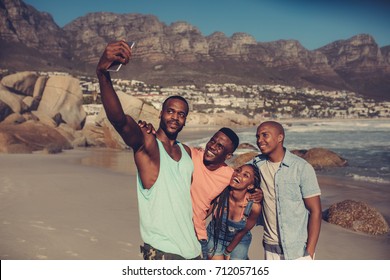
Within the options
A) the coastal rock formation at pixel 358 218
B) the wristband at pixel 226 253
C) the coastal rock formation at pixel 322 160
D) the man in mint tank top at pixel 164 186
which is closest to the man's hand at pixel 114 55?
the man in mint tank top at pixel 164 186

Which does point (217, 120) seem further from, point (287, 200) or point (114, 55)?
point (114, 55)

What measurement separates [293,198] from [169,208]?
3.03ft

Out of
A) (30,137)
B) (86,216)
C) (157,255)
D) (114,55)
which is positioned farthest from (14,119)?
(114,55)

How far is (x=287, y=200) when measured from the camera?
10.6 ft

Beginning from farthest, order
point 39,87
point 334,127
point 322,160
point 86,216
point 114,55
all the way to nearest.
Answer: point 334,127
point 39,87
point 322,160
point 86,216
point 114,55

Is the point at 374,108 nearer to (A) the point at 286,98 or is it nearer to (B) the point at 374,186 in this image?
(A) the point at 286,98

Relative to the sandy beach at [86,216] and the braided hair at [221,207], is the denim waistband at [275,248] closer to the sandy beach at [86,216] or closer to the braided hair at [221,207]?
the braided hair at [221,207]

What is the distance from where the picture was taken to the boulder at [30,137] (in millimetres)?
15665

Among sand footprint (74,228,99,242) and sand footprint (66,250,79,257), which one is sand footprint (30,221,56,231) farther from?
sand footprint (66,250,79,257)

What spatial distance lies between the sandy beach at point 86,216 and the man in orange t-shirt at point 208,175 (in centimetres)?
247

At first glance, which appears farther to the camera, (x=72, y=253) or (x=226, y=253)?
(x=72, y=253)

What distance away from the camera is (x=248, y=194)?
11.1 feet

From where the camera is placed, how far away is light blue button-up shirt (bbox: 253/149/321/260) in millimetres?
3211
